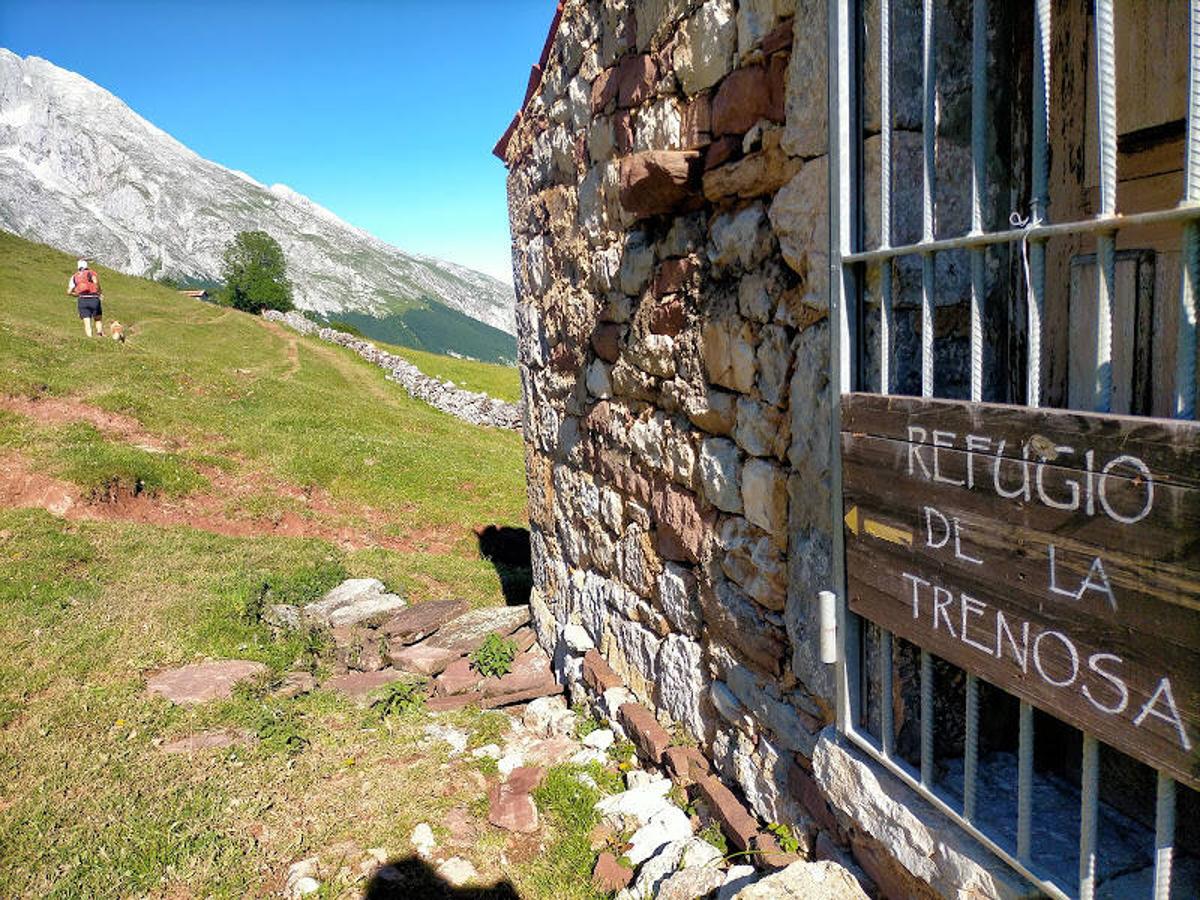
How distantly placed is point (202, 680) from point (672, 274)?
4.29 m

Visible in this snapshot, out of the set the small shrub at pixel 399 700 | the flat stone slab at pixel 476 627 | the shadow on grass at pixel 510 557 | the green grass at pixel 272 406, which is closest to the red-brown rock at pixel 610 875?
the small shrub at pixel 399 700

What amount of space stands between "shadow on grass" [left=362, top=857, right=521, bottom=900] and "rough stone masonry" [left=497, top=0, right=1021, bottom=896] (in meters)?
1.11

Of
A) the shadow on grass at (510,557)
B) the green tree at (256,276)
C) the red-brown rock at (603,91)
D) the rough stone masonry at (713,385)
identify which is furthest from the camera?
the green tree at (256,276)

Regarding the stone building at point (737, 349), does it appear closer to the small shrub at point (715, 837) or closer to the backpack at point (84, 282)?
the small shrub at point (715, 837)

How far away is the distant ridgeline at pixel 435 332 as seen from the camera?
120 meters

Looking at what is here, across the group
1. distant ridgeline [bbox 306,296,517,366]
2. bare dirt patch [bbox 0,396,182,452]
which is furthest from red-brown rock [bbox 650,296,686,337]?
distant ridgeline [bbox 306,296,517,366]

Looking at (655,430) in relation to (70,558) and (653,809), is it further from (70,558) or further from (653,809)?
(70,558)

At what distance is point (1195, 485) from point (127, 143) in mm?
200541

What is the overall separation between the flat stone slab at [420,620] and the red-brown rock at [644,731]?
2666 mm

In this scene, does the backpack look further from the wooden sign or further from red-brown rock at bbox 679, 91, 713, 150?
the wooden sign

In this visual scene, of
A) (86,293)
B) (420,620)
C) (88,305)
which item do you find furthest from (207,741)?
(88,305)

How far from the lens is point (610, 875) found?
3.16 metres

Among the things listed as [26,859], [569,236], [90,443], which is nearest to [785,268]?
[569,236]

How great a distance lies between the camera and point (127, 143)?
524ft
